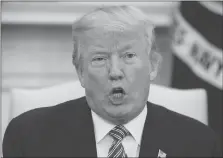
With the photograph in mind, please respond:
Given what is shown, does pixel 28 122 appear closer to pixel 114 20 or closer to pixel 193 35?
pixel 114 20

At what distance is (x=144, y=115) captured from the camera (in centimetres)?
105

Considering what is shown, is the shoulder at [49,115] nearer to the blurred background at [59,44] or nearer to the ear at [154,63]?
the ear at [154,63]

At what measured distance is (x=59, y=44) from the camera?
2.05 m

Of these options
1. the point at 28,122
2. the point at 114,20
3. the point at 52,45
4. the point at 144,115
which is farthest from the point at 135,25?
the point at 52,45

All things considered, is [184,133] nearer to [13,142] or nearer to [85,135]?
[85,135]

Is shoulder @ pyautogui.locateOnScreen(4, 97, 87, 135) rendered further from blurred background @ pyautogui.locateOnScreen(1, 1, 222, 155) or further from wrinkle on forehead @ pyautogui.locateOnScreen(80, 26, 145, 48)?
blurred background @ pyautogui.locateOnScreen(1, 1, 222, 155)

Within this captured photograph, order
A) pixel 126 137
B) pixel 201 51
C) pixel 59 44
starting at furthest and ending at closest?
pixel 59 44
pixel 201 51
pixel 126 137

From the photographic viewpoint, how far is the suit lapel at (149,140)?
1.00 m

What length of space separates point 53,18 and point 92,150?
46.6 inches

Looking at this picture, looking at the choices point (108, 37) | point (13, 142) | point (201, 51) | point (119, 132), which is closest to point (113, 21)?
point (108, 37)

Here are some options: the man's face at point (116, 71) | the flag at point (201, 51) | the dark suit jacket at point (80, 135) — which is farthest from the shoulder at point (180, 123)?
the flag at point (201, 51)

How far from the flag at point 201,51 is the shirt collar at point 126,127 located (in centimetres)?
93

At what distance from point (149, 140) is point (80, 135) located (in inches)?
6.2

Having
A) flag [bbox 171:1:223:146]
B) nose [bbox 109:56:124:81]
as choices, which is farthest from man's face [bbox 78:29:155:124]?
flag [bbox 171:1:223:146]
